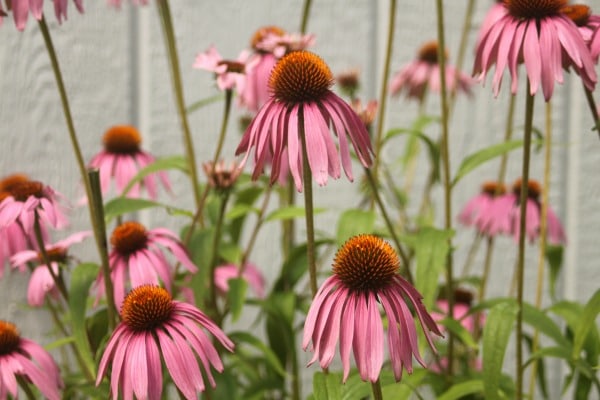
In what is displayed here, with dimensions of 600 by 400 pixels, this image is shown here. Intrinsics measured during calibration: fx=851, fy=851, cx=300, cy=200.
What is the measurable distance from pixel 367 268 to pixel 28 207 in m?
0.26

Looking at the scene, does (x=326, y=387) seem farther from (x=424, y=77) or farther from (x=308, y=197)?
(x=424, y=77)

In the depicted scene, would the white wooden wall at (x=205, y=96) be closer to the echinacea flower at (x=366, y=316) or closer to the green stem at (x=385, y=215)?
the green stem at (x=385, y=215)

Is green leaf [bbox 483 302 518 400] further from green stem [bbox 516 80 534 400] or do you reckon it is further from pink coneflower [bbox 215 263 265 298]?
pink coneflower [bbox 215 263 265 298]

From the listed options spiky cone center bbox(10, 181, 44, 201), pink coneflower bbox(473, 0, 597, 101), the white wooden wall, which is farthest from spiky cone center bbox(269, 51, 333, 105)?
the white wooden wall

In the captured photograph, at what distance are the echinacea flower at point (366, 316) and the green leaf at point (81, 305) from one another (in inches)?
8.1

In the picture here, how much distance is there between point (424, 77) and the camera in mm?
996

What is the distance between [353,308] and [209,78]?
0.62 meters

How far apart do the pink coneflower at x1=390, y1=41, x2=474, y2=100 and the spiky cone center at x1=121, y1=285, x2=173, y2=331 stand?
59 cm

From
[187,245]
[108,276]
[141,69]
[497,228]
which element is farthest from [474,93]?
[108,276]

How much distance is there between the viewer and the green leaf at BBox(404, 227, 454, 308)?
60 centimetres

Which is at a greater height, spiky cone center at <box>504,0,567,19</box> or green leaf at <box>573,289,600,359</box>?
spiky cone center at <box>504,0,567,19</box>

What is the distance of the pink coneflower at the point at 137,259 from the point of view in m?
0.58

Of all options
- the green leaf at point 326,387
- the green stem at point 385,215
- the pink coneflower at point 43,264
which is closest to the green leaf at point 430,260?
the green stem at point 385,215

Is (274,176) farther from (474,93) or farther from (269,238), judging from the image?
(474,93)
